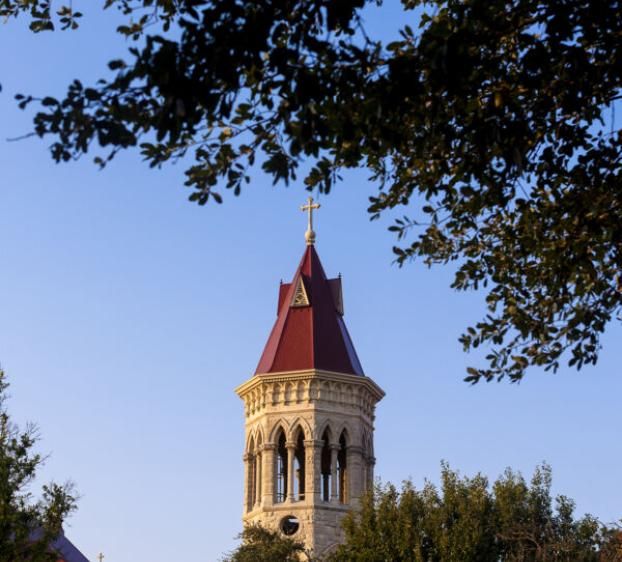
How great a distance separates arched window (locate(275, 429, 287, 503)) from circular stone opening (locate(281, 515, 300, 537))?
1179 millimetres

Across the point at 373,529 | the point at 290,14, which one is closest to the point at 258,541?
the point at 373,529

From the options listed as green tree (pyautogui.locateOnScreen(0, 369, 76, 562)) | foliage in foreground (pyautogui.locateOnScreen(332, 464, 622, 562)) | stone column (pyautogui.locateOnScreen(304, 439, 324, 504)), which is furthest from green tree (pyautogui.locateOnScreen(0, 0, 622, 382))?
stone column (pyautogui.locateOnScreen(304, 439, 324, 504))

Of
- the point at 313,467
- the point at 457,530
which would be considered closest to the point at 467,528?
the point at 457,530

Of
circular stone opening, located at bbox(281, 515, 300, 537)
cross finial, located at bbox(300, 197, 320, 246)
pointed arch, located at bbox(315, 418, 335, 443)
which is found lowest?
circular stone opening, located at bbox(281, 515, 300, 537)

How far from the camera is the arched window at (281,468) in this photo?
5991 cm

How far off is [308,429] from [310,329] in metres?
5.09

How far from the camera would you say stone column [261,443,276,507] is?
196 feet

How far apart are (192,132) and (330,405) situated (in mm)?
49175

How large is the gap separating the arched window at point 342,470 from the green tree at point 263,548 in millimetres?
10169

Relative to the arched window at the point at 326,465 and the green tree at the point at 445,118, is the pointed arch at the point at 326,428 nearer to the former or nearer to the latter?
the arched window at the point at 326,465

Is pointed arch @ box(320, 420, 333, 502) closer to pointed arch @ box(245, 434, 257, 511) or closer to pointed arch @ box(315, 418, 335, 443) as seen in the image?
pointed arch @ box(315, 418, 335, 443)

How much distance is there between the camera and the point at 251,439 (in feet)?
204

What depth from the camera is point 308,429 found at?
59.4 m

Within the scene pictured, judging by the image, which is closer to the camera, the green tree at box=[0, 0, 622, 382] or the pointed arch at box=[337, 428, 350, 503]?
the green tree at box=[0, 0, 622, 382]
